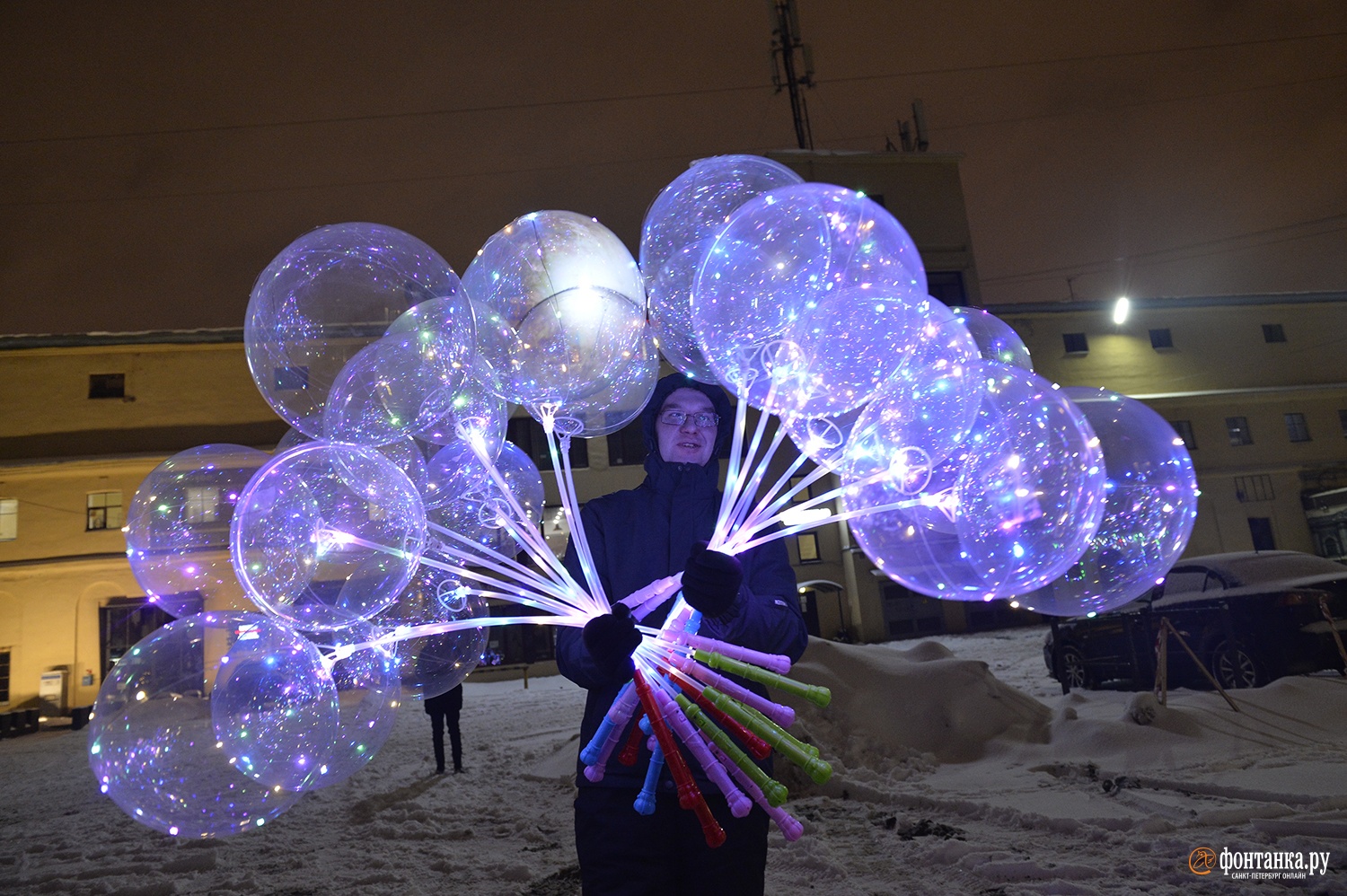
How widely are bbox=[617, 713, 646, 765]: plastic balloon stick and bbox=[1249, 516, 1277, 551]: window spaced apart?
27.6 m

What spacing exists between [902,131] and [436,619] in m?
26.2

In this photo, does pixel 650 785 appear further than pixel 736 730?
No

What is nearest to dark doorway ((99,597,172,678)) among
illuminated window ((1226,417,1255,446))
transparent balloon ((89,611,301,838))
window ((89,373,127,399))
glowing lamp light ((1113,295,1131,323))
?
window ((89,373,127,399))

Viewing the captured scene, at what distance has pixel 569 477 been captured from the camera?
8.72ft

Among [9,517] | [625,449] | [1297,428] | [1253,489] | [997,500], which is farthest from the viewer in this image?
[1297,428]

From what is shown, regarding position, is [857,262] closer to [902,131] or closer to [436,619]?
[436,619]

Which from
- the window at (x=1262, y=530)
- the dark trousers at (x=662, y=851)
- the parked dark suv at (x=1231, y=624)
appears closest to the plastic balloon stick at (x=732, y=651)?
the dark trousers at (x=662, y=851)

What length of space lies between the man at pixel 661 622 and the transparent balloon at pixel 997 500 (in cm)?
39

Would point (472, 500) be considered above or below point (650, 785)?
above

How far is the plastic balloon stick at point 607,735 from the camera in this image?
2.16 metres

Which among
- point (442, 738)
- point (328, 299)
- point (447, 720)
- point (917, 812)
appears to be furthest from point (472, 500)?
point (442, 738)

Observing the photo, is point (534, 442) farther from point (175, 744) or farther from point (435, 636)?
point (175, 744)

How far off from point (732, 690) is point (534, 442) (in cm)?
2009

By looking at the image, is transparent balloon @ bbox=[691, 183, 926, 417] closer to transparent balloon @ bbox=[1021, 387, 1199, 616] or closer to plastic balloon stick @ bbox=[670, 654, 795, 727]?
plastic balloon stick @ bbox=[670, 654, 795, 727]
